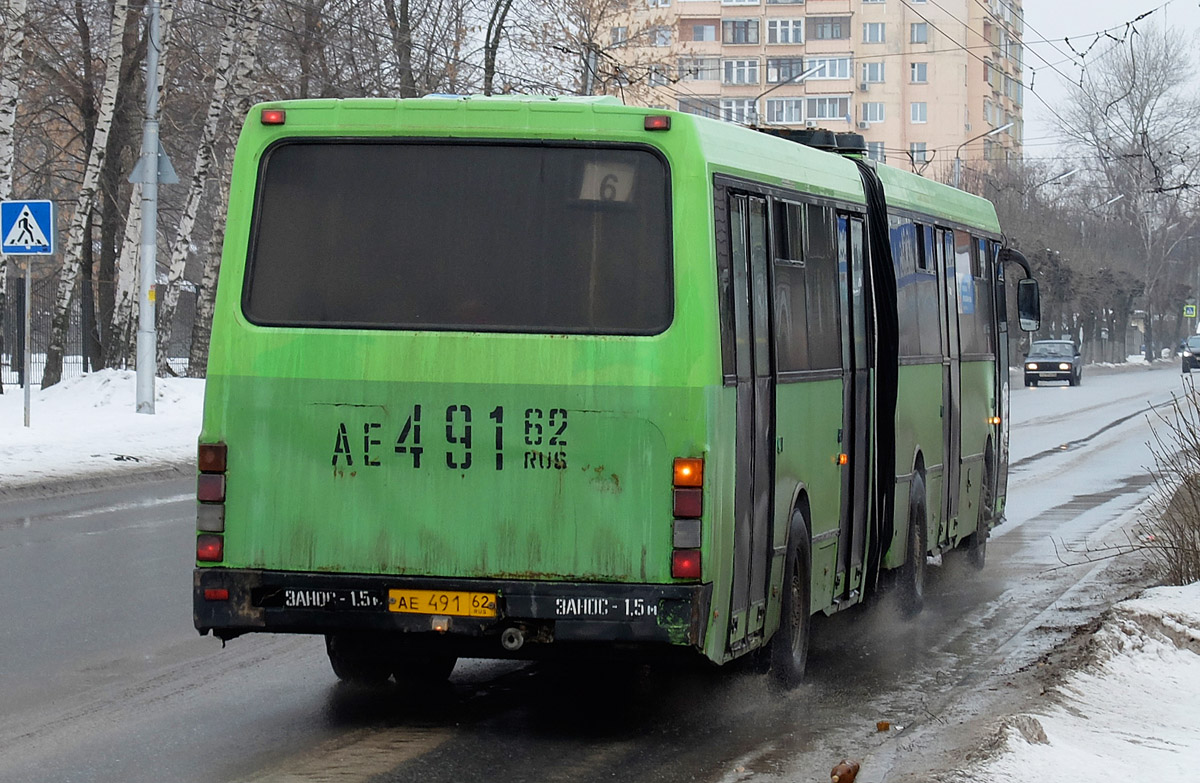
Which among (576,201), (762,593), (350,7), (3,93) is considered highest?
(350,7)

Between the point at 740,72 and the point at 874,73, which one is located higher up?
the point at 740,72

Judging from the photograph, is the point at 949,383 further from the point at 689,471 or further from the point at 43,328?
the point at 43,328

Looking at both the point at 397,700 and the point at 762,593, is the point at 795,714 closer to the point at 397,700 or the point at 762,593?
the point at 762,593

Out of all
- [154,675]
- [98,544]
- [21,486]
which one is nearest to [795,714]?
[154,675]

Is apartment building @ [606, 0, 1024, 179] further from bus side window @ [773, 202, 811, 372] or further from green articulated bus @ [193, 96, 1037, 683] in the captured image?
green articulated bus @ [193, 96, 1037, 683]

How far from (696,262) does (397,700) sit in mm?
2534

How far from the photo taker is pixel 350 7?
37.3 meters

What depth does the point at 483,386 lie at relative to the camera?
7.40 metres

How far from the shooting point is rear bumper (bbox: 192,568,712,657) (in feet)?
23.8

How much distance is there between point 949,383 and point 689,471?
623 cm

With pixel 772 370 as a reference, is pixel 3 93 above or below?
above

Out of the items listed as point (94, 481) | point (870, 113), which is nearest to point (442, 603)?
point (94, 481)

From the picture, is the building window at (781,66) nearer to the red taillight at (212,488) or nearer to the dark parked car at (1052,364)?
the dark parked car at (1052,364)

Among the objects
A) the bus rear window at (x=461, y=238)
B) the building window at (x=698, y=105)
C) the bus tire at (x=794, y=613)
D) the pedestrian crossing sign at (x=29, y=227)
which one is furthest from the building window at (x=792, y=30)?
the bus rear window at (x=461, y=238)
